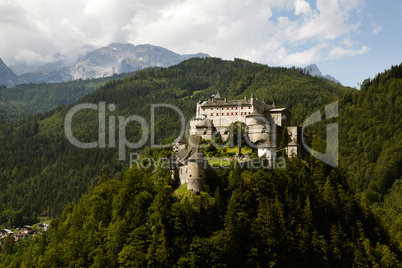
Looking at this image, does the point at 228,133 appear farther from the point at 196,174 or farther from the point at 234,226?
the point at 234,226

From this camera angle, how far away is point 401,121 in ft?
402

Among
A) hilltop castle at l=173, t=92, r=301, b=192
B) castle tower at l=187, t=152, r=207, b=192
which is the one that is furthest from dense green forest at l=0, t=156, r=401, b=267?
hilltop castle at l=173, t=92, r=301, b=192

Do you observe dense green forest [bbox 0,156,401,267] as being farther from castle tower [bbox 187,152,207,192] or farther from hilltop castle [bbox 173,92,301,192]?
hilltop castle [bbox 173,92,301,192]

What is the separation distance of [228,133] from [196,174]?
74.1 feet

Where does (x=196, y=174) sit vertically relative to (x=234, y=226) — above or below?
above

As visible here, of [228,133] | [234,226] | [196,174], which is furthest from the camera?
[228,133]

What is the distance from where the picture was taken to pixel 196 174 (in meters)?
54.1

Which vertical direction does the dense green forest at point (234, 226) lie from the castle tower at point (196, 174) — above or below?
below

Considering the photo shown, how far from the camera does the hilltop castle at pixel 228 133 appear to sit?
58281mm

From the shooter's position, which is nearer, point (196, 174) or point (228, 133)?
point (196, 174)

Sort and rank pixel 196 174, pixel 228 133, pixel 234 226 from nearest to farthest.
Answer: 1. pixel 234 226
2. pixel 196 174
3. pixel 228 133

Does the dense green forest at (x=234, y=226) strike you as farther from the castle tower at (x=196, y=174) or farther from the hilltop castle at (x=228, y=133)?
the hilltop castle at (x=228, y=133)

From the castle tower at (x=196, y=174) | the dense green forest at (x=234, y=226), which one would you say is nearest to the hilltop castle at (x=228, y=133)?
the castle tower at (x=196, y=174)

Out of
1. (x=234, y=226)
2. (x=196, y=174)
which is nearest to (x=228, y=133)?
(x=196, y=174)
